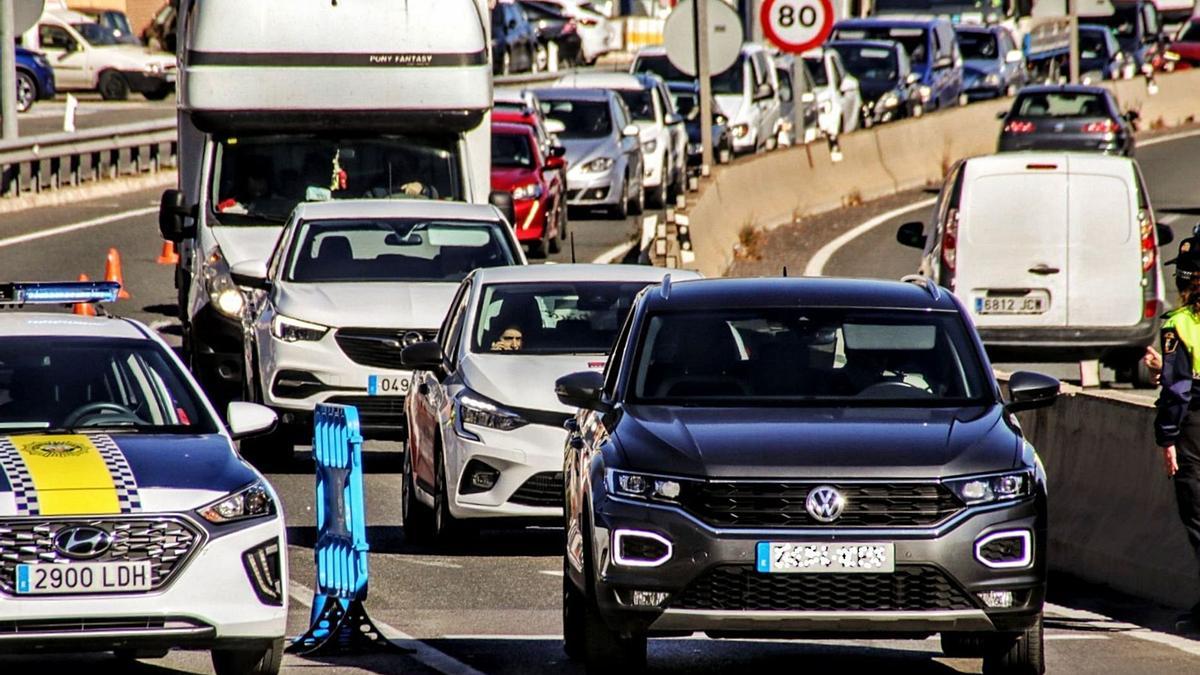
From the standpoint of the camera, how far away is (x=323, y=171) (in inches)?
829

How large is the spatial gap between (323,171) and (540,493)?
8.37 metres

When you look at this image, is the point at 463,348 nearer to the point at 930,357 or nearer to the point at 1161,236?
the point at 930,357

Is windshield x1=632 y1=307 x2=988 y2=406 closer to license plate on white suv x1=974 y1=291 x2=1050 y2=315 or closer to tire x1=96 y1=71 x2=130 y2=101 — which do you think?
license plate on white suv x1=974 y1=291 x2=1050 y2=315

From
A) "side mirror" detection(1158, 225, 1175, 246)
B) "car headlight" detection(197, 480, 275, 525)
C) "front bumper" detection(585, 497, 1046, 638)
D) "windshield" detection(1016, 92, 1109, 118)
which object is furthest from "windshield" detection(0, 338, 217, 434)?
"windshield" detection(1016, 92, 1109, 118)

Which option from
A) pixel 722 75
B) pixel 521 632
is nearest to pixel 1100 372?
pixel 521 632

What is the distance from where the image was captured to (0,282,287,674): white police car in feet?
28.6

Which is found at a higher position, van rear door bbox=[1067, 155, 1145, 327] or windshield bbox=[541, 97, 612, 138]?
van rear door bbox=[1067, 155, 1145, 327]

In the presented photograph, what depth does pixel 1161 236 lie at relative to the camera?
21344 mm

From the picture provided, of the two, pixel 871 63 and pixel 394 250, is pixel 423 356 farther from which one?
pixel 871 63

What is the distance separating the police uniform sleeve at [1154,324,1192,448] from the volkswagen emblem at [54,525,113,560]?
414cm

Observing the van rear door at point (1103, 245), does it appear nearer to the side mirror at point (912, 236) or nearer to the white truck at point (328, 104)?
the side mirror at point (912, 236)

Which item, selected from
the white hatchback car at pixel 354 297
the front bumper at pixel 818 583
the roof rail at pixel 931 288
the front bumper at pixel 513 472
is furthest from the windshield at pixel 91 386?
the white hatchback car at pixel 354 297

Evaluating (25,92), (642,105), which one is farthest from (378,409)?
(25,92)

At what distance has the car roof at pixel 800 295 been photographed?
10.1 m
